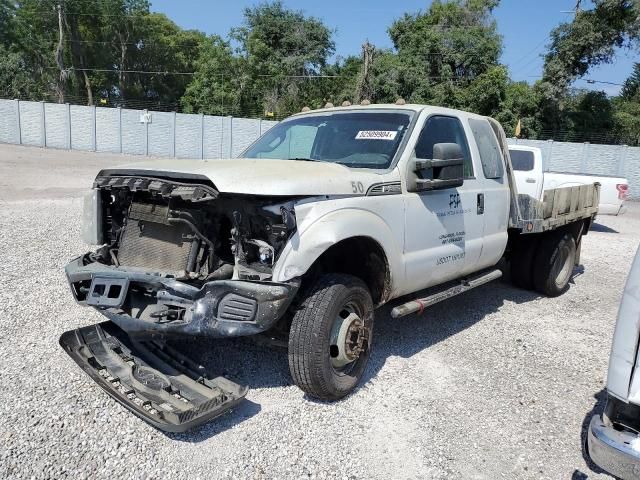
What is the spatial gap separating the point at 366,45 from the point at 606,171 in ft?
50.9

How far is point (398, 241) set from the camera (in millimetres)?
4160

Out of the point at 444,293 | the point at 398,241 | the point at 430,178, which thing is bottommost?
the point at 444,293

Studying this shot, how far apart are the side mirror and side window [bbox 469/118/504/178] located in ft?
3.57

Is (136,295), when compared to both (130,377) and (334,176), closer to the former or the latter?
(130,377)

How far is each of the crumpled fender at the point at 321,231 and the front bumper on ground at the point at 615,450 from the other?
71.1 inches

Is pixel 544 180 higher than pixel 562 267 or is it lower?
higher

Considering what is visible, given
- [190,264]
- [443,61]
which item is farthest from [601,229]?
[443,61]

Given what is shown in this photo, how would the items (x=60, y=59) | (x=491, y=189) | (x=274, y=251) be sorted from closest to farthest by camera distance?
(x=274, y=251)
(x=491, y=189)
(x=60, y=59)

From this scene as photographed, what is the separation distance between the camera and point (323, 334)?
351 centimetres

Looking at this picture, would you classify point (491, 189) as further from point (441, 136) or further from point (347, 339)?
point (347, 339)

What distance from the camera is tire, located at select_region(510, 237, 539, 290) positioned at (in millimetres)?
6715

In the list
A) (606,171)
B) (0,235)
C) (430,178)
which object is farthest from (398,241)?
(606,171)

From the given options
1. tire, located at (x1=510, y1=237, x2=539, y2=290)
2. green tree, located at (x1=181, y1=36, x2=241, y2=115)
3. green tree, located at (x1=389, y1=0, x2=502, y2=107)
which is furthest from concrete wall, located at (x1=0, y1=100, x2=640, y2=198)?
tire, located at (x1=510, y1=237, x2=539, y2=290)

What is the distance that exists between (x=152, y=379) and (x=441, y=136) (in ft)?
10.5
